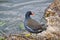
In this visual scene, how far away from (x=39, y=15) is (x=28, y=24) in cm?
320

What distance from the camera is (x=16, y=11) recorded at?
1012 centimetres

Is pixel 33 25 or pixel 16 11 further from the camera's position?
pixel 16 11

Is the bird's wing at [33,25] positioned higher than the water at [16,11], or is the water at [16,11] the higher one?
the bird's wing at [33,25]

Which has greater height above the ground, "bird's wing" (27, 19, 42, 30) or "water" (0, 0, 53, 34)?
"bird's wing" (27, 19, 42, 30)

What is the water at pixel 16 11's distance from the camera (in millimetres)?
8492

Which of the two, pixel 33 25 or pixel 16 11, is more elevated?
pixel 33 25

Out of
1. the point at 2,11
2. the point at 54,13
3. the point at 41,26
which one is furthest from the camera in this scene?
the point at 2,11

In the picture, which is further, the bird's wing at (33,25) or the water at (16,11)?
the water at (16,11)

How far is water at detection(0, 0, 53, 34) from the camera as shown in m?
8.49

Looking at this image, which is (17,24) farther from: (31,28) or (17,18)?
(31,28)

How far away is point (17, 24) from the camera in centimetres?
867

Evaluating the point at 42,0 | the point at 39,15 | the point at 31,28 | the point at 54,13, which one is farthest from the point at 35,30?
the point at 42,0

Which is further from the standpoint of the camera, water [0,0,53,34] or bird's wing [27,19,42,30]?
water [0,0,53,34]

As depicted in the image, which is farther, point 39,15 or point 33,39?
point 39,15
